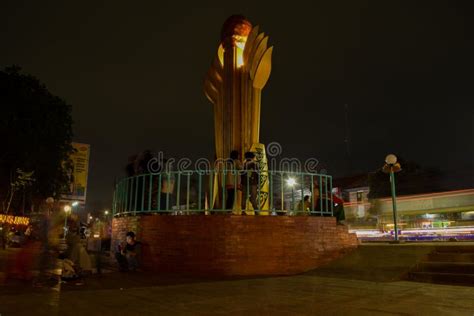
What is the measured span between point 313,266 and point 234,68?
256 inches

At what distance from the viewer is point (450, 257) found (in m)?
8.92

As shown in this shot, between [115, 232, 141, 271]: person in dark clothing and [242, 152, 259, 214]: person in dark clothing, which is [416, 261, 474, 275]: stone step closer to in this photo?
[242, 152, 259, 214]: person in dark clothing

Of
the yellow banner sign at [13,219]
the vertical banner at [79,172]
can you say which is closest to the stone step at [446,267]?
the yellow banner sign at [13,219]

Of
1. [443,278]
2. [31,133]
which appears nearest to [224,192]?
[443,278]

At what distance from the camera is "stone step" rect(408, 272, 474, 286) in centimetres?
802

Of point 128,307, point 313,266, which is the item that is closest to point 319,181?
point 313,266

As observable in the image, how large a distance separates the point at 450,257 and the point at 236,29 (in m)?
8.85

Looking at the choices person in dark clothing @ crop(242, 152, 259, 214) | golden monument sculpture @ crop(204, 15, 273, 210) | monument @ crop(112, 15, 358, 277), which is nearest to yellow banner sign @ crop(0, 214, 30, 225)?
monument @ crop(112, 15, 358, 277)

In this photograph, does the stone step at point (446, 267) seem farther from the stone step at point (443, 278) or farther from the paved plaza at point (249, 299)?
the paved plaza at point (249, 299)

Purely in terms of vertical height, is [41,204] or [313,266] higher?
[41,204]

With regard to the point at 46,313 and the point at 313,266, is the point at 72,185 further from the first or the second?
the point at 46,313

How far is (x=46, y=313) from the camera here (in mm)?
5418

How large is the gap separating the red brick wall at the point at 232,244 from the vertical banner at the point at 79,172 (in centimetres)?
1933

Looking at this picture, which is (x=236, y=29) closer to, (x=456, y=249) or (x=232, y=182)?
(x=232, y=182)
